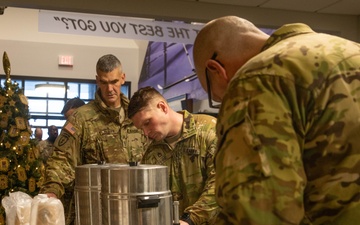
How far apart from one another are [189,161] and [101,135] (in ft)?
2.68

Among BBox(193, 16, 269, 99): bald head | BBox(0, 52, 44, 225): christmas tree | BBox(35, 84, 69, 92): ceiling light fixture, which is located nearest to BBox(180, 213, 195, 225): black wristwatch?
BBox(193, 16, 269, 99): bald head

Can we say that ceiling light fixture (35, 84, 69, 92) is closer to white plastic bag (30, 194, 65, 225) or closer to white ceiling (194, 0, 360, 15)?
white ceiling (194, 0, 360, 15)

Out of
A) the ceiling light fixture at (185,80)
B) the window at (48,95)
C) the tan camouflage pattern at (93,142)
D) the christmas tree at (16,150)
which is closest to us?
the tan camouflage pattern at (93,142)

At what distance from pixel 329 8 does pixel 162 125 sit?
302 centimetres

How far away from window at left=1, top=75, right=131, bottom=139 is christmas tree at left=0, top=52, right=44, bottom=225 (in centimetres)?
474

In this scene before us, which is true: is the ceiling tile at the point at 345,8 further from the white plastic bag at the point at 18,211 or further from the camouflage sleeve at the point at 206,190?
the white plastic bag at the point at 18,211

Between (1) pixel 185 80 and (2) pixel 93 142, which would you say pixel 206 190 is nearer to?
(2) pixel 93 142

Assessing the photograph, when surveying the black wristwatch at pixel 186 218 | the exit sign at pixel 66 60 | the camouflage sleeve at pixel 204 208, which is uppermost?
the exit sign at pixel 66 60

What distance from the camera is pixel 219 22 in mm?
1123

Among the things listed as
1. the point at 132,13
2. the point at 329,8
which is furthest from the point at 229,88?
the point at 329,8

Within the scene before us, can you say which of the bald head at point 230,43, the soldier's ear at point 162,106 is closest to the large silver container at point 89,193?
the soldier's ear at point 162,106

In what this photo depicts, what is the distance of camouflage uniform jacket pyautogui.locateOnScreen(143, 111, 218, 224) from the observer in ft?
7.39

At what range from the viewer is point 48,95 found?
8828 mm

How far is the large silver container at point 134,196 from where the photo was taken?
65.5 inches
